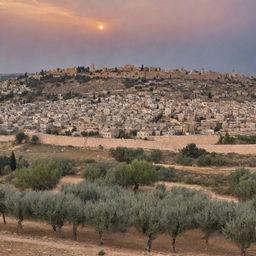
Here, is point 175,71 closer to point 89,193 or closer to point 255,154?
point 255,154

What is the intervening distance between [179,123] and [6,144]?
27.4m

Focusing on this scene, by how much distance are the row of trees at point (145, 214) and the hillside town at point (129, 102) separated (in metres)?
38.6

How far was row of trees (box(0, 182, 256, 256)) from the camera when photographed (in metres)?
14.1

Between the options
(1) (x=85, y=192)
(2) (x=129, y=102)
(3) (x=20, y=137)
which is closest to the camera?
(1) (x=85, y=192)

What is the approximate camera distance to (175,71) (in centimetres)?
13888

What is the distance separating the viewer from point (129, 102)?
90.4 meters

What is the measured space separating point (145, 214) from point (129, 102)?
250ft

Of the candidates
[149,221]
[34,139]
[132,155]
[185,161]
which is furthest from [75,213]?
[34,139]

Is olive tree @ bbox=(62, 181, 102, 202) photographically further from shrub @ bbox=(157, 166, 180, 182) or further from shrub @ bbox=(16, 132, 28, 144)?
shrub @ bbox=(16, 132, 28, 144)

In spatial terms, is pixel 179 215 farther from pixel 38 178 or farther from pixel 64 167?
pixel 64 167

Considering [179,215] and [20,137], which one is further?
[20,137]

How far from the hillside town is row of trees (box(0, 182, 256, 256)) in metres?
38.6

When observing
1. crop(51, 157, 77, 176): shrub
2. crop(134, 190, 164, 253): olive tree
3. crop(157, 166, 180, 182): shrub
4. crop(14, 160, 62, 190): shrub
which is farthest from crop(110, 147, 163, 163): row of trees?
crop(134, 190, 164, 253): olive tree

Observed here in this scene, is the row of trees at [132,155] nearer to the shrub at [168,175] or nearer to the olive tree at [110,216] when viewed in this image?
the shrub at [168,175]
